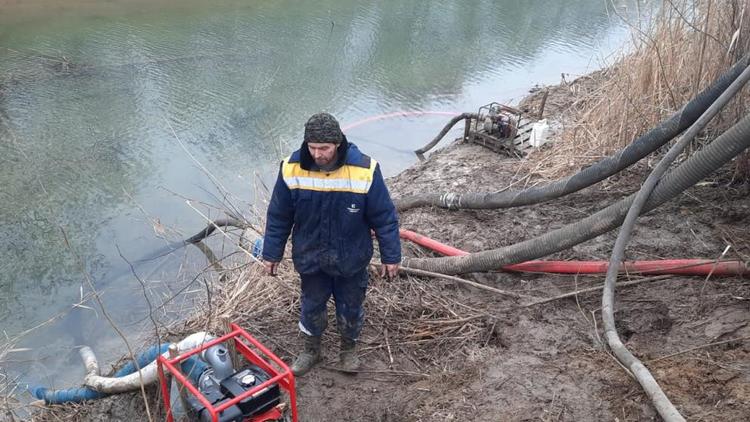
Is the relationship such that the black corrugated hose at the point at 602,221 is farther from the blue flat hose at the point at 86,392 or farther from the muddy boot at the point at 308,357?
the blue flat hose at the point at 86,392

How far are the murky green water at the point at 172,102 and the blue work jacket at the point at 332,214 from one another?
133cm

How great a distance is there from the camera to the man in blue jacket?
109 inches

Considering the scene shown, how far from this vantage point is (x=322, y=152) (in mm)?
2701

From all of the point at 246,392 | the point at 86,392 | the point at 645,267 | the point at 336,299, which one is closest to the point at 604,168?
the point at 645,267

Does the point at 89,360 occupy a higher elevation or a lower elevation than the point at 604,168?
lower

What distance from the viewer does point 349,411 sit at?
10.2 feet

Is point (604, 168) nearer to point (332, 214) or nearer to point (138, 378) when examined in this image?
point (332, 214)

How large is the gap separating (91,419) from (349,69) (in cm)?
821

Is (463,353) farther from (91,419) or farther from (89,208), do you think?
(89,208)

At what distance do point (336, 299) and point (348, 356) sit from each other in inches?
15.0

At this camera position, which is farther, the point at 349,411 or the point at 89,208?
the point at 89,208

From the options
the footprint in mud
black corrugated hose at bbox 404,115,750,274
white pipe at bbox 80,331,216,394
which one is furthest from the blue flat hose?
the footprint in mud

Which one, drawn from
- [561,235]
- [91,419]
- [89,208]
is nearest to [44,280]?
[89,208]

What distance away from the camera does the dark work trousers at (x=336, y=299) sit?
3.16 meters
